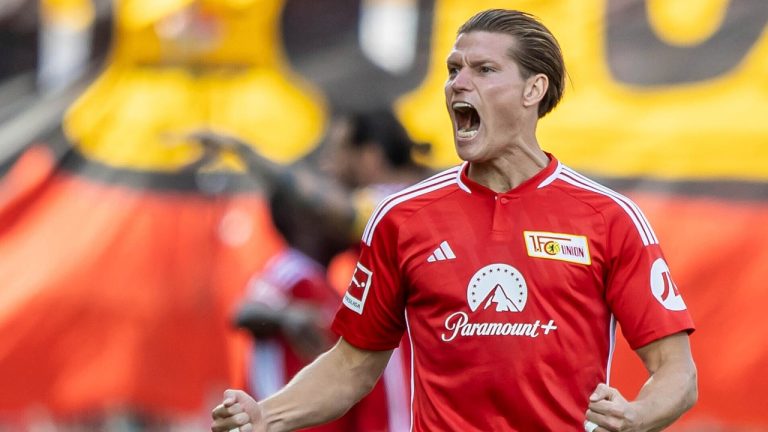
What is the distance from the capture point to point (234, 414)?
3746 mm

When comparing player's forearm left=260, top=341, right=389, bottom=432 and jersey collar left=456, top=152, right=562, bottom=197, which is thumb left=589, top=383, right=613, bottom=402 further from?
player's forearm left=260, top=341, right=389, bottom=432

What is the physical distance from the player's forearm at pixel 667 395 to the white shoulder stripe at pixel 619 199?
326 millimetres

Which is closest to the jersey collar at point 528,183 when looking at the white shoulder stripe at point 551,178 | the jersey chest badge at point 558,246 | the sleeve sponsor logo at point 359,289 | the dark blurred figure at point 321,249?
the white shoulder stripe at point 551,178

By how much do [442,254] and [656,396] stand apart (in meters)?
0.67

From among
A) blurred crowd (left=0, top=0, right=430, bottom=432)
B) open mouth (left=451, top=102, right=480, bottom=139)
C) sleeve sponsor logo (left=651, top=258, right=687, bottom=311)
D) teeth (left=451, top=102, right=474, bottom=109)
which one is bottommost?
blurred crowd (left=0, top=0, right=430, bottom=432)

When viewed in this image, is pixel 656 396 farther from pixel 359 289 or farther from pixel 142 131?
pixel 142 131

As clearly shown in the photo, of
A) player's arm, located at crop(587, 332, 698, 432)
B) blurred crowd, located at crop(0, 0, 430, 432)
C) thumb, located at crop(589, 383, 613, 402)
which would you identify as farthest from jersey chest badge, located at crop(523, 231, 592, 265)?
blurred crowd, located at crop(0, 0, 430, 432)

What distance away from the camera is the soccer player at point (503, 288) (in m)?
3.74

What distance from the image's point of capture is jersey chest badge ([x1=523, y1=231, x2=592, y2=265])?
3760 mm

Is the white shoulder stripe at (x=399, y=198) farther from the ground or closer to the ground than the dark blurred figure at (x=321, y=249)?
farther from the ground

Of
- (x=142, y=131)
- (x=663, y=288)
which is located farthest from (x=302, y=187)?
(x=663, y=288)

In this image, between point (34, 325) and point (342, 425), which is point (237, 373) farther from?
point (342, 425)

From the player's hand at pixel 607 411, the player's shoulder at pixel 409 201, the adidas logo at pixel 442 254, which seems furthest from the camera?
the player's shoulder at pixel 409 201

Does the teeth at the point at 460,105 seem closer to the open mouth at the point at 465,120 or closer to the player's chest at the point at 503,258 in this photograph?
the open mouth at the point at 465,120
